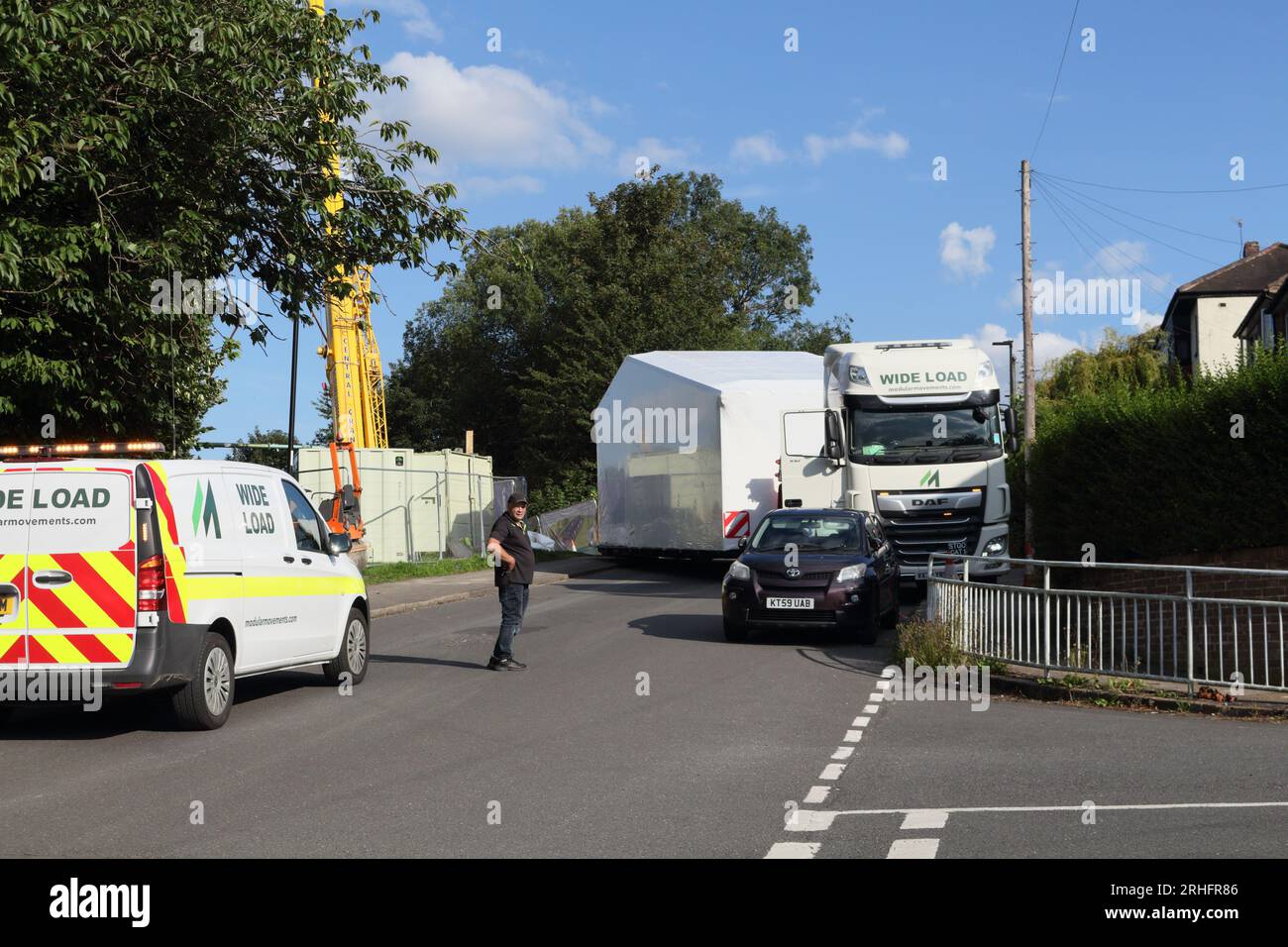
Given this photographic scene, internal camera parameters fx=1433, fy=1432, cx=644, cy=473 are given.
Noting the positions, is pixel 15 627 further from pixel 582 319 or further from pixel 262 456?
pixel 582 319

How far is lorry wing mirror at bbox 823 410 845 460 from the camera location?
72.4 feet

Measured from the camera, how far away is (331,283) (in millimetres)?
17203

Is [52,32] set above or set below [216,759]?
above

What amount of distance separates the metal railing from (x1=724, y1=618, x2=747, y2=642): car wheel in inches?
120

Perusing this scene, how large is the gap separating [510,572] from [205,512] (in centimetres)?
393

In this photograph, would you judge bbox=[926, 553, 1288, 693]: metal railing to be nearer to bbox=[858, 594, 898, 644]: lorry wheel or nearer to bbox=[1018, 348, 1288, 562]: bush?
bbox=[858, 594, 898, 644]: lorry wheel

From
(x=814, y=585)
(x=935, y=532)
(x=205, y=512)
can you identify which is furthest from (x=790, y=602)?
(x=205, y=512)

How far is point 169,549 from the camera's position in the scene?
1033 cm

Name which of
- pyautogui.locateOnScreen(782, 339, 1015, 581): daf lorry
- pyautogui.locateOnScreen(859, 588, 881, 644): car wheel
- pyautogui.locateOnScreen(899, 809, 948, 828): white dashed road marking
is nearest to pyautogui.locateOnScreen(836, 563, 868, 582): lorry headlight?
pyautogui.locateOnScreen(859, 588, 881, 644): car wheel
